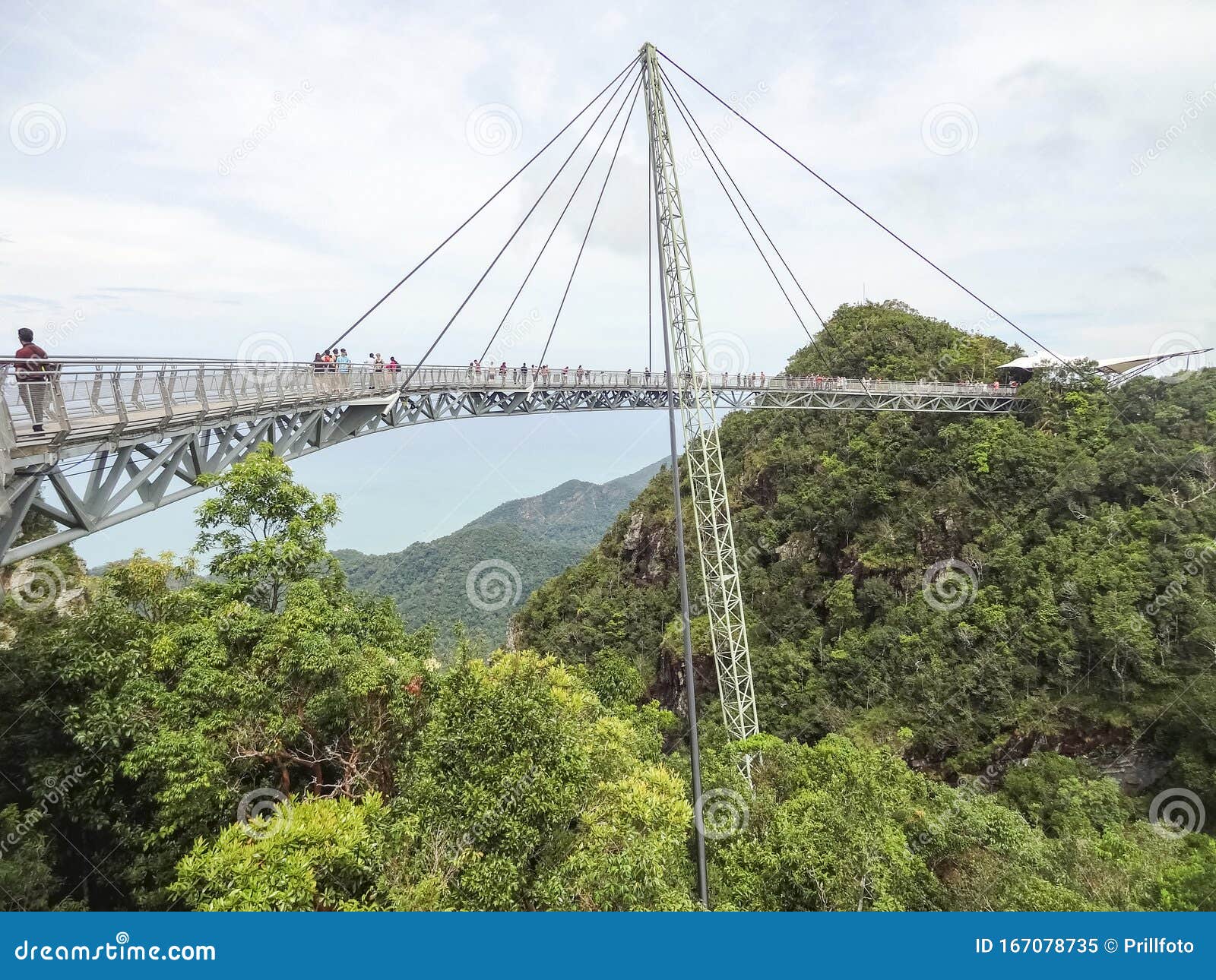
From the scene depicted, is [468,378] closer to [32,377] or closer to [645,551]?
[32,377]

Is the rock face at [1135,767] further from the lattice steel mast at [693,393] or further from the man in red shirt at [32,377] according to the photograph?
the man in red shirt at [32,377]

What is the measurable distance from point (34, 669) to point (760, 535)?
29399mm

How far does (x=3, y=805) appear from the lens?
796cm

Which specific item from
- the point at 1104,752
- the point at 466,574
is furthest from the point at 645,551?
the point at 466,574

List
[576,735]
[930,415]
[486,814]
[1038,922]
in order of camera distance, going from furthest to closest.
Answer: [930,415] → [576,735] → [486,814] → [1038,922]

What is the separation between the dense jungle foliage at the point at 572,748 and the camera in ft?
21.9

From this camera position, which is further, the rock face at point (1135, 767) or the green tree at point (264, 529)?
the rock face at point (1135, 767)

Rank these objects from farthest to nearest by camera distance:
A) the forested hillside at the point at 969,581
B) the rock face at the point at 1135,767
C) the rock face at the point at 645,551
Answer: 1. the rock face at the point at 645,551
2. the forested hillside at the point at 969,581
3. the rock face at the point at 1135,767

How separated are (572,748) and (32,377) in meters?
7.03

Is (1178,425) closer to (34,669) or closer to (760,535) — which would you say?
(760,535)

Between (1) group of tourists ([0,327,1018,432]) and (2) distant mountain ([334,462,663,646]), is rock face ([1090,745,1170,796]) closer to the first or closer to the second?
(1) group of tourists ([0,327,1018,432])

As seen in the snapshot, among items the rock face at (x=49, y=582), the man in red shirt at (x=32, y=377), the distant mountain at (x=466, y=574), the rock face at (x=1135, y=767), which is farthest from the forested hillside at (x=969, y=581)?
the distant mountain at (x=466, y=574)

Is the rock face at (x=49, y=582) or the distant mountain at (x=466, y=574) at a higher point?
the rock face at (x=49, y=582)

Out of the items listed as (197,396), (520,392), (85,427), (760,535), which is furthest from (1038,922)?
(760,535)
